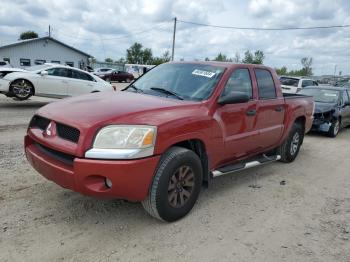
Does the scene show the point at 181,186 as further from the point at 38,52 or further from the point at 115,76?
the point at 38,52

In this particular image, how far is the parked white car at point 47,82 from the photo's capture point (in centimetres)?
1241

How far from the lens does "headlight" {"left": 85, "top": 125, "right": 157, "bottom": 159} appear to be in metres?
3.33

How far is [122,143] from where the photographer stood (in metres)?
3.39

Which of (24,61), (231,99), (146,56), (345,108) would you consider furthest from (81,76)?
(146,56)

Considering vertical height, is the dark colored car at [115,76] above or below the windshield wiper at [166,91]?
below

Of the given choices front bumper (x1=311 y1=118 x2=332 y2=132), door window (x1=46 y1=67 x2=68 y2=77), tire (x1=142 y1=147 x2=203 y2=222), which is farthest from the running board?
door window (x1=46 y1=67 x2=68 y2=77)

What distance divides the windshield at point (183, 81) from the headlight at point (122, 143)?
1.18 metres

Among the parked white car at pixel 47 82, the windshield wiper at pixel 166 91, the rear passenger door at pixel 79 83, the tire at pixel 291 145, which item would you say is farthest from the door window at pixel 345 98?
the rear passenger door at pixel 79 83

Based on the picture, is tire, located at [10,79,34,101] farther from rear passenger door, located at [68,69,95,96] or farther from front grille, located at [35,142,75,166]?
front grille, located at [35,142,75,166]

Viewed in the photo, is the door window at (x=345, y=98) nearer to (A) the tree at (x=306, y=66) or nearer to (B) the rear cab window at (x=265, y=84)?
(B) the rear cab window at (x=265, y=84)

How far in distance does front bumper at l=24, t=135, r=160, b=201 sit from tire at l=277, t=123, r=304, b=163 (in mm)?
3700

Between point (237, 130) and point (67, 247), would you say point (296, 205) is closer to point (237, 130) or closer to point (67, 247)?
point (237, 130)

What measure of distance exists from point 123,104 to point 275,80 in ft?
10.3

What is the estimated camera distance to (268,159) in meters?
5.73
